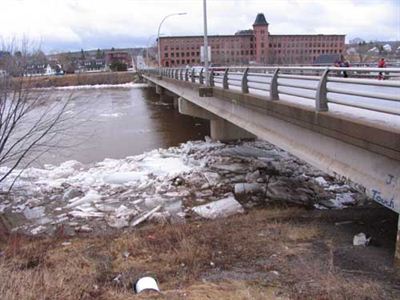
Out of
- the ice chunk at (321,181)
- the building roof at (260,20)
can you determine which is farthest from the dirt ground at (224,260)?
the building roof at (260,20)

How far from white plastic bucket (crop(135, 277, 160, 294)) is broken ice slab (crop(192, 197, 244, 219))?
560cm

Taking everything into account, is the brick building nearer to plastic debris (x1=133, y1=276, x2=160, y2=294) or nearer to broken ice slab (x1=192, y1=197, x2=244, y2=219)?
broken ice slab (x1=192, y1=197, x2=244, y2=219)

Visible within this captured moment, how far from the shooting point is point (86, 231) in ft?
39.7

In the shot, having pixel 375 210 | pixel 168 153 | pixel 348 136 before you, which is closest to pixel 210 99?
pixel 168 153

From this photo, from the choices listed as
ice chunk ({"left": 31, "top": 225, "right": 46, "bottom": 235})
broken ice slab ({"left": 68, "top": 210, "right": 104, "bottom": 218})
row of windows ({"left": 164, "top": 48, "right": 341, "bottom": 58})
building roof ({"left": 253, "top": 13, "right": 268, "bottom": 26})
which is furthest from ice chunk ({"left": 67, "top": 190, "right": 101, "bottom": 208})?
building roof ({"left": 253, "top": 13, "right": 268, "bottom": 26})

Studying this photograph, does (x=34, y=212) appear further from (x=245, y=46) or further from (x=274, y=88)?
(x=245, y=46)

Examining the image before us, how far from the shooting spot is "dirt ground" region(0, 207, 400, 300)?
639 cm

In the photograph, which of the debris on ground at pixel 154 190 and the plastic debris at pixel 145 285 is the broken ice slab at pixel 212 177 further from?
the plastic debris at pixel 145 285

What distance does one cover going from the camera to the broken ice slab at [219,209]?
1263 centimetres

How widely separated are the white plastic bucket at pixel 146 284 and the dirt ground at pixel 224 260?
0.15m

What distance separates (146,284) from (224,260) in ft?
5.90

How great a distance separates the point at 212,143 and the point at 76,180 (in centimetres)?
925

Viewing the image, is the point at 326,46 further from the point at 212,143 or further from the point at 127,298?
the point at 127,298

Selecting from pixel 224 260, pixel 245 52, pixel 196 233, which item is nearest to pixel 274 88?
pixel 196 233
